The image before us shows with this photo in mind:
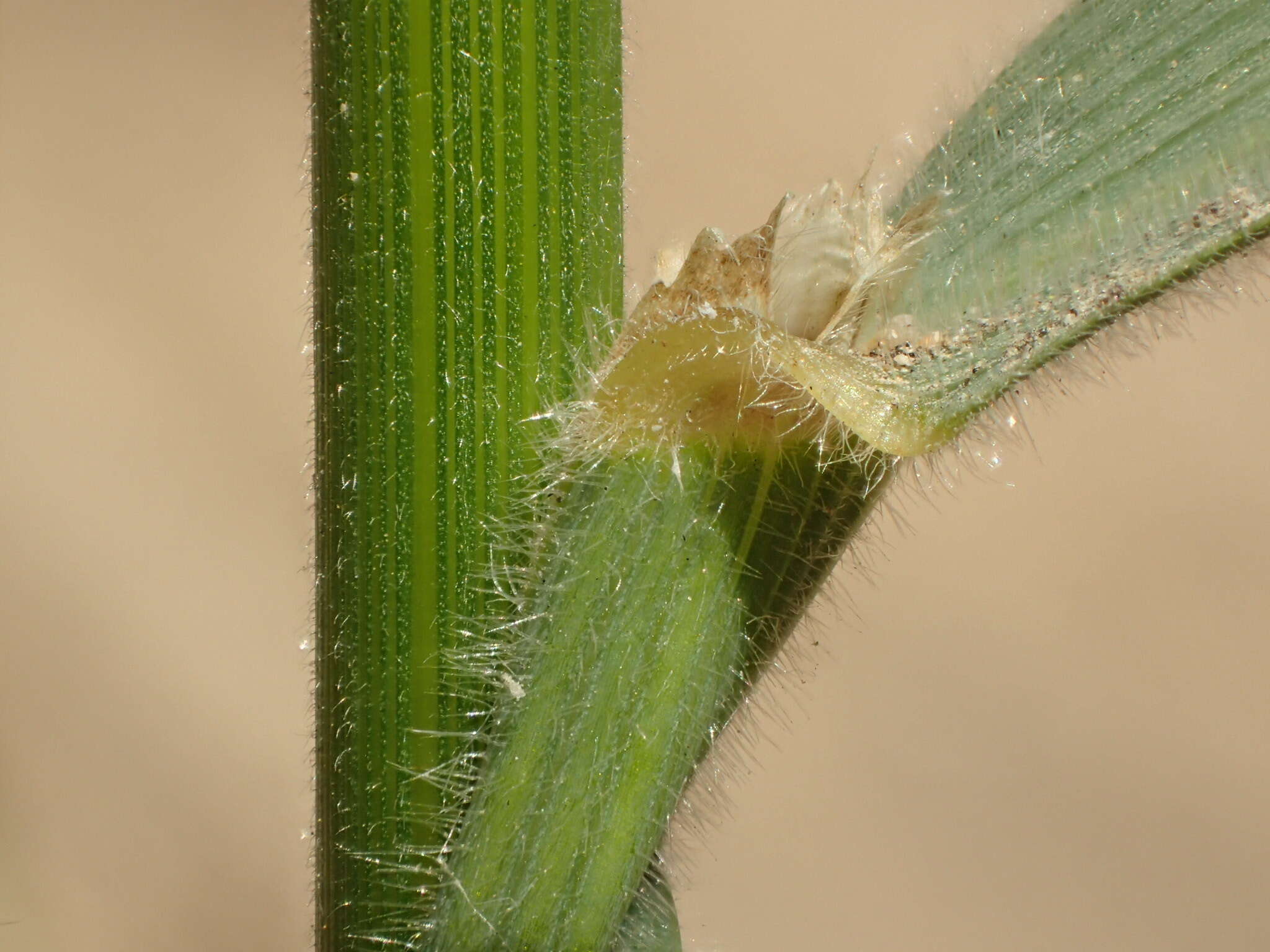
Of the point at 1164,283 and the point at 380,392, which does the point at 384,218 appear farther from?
the point at 1164,283

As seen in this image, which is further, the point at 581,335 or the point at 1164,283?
the point at 581,335

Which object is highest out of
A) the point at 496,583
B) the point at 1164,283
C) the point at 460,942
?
the point at 1164,283

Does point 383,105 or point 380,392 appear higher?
point 383,105

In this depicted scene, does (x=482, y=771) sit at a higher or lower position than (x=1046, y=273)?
lower

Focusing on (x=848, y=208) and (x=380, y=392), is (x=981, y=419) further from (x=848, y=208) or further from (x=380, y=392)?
(x=380, y=392)

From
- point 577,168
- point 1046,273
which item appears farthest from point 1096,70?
point 577,168

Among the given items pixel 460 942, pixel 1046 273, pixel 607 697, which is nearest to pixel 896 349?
pixel 1046 273

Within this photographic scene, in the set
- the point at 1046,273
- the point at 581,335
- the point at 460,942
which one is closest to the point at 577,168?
the point at 581,335

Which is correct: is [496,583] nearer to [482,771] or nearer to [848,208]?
[482,771]
